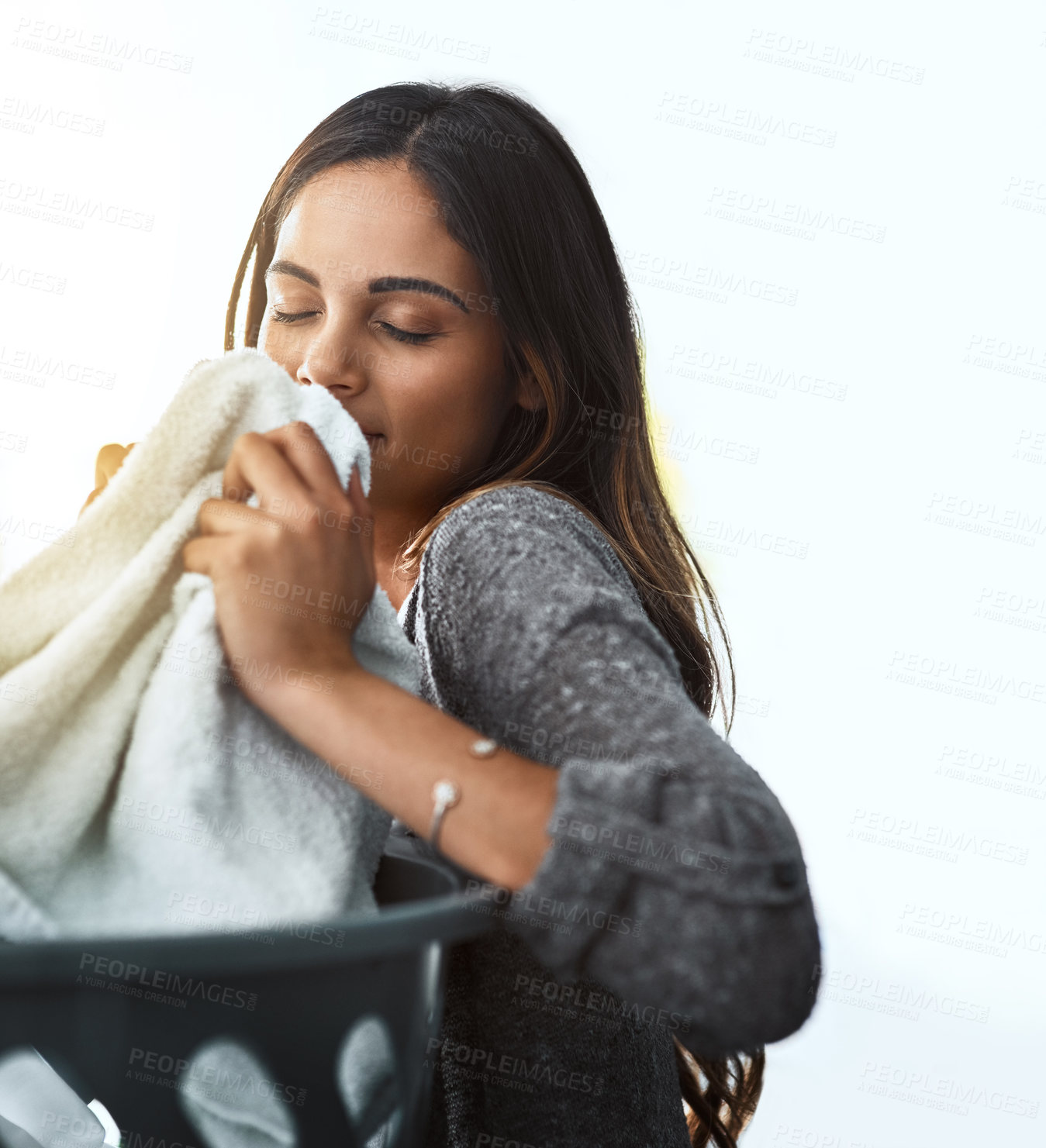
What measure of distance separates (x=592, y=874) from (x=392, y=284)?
47 cm

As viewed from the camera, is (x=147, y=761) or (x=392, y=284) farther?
(x=392, y=284)

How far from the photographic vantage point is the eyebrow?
0.72 meters

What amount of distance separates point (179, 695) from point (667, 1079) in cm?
→ 41

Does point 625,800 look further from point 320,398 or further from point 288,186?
point 288,186

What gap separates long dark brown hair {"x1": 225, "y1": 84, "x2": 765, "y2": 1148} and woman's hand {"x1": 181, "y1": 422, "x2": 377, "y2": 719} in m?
0.23

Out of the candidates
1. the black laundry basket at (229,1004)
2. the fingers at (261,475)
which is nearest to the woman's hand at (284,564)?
the fingers at (261,475)

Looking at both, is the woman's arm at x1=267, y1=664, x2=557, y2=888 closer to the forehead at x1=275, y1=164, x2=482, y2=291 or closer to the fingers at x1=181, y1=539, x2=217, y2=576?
the fingers at x1=181, y1=539, x2=217, y2=576

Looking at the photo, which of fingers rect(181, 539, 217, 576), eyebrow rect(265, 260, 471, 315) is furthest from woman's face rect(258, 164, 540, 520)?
fingers rect(181, 539, 217, 576)

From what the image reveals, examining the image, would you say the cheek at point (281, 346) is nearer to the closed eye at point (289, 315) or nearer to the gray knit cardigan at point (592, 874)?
the closed eye at point (289, 315)

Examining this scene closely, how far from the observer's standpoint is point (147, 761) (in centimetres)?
43

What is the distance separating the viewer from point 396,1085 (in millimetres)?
397

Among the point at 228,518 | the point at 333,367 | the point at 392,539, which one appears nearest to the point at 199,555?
the point at 228,518

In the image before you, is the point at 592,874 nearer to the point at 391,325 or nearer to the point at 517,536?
the point at 517,536

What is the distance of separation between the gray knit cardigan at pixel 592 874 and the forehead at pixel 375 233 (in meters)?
0.23
